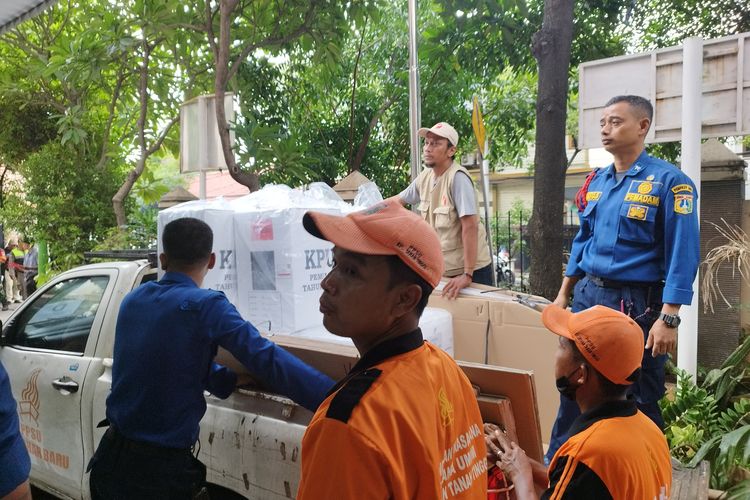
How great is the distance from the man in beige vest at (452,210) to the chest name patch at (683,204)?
1.19m

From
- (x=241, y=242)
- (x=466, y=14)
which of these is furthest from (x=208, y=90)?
(x=241, y=242)

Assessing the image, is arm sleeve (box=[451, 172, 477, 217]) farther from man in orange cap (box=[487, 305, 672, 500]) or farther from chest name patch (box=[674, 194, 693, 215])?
man in orange cap (box=[487, 305, 672, 500])

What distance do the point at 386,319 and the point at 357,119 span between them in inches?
370

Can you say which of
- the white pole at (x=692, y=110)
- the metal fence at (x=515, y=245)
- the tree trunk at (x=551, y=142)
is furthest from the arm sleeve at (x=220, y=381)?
the metal fence at (x=515, y=245)

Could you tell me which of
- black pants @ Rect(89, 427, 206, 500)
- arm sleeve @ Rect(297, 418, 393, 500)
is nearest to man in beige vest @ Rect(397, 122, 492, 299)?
black pants @ Rect(89, 427, 206, 500)

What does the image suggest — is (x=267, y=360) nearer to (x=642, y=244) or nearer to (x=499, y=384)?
(x=499, y=384)

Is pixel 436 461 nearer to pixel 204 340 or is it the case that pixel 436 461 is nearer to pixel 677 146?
pixel 204 340

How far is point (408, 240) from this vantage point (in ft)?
4.12

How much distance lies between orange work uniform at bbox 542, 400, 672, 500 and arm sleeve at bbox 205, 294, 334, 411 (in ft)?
2.62

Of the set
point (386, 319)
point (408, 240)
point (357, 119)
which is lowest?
point (386, 319)

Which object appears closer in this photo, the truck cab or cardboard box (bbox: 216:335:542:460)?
cardboard box (bbox: 216:335:542:460)

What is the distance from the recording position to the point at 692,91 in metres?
4.34

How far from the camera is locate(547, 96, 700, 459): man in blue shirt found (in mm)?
2672

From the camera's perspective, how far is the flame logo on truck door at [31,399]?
134 inches
